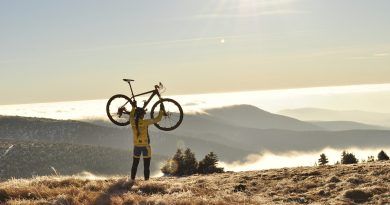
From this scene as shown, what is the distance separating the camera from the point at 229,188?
18.6m

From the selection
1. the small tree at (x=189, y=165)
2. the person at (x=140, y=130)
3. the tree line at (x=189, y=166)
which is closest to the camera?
the person at (x=140, y=130)

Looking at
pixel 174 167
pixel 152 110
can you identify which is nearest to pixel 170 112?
pixel 152 110

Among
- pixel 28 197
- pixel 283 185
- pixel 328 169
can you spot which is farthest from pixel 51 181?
pixel 328 169

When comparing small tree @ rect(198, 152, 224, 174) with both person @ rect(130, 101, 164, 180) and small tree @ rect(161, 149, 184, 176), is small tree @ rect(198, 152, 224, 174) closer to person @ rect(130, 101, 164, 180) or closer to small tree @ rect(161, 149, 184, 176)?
small tree @ rect(161, 149, 184, 176)

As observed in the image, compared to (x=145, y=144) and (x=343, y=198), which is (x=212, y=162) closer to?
(x=145, y=144)

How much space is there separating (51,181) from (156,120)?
5765mm

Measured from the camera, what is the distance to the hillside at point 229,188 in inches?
511

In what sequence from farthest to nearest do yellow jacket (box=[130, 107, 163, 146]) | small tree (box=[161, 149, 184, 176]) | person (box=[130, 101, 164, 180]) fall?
small tree (box=[161, 149, 184, 176]) → person (box=[130, 101, 164, 180]) → yellow jacket (box=[130, 107, 163, 146])

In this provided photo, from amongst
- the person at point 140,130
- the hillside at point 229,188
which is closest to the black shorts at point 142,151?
the person at point 140,130

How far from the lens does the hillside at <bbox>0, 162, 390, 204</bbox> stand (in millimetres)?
12969

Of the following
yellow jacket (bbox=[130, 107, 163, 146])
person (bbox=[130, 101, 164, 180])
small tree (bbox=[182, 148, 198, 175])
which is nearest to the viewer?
yellow jacket (bbox=[130, 107, 163, 146])

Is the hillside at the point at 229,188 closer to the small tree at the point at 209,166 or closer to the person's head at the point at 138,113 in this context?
the person's head at the point at 138,113

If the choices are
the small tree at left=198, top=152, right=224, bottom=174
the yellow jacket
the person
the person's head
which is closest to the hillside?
the person

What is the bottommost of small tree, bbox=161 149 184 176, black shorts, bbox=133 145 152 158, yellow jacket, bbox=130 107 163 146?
small tree, bbox=161 149 184 176
